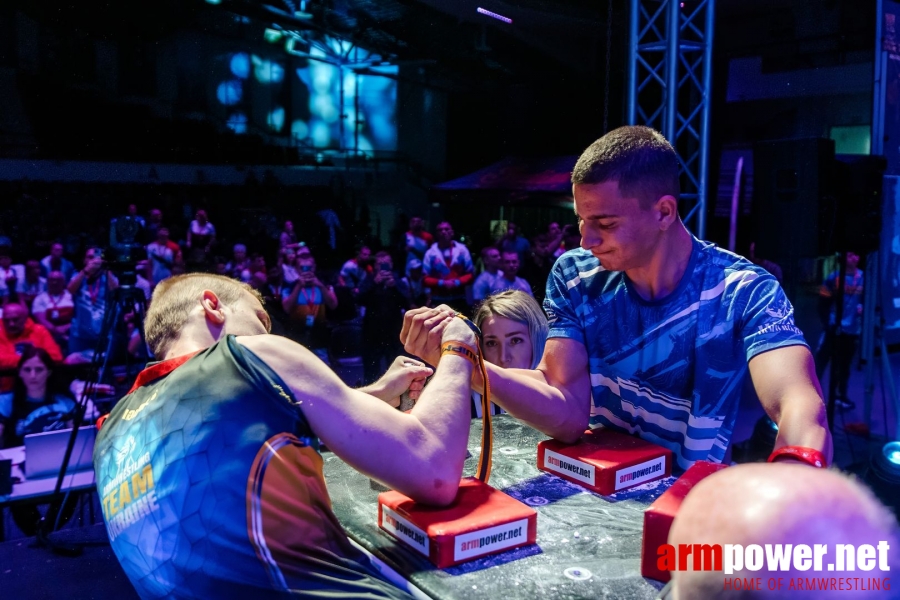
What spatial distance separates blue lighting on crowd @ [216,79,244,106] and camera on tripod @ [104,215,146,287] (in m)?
6.80

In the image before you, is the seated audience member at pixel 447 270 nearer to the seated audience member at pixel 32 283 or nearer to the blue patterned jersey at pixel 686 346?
the seated audience member at pixel 32 283

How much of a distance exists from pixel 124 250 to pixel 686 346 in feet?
10.4

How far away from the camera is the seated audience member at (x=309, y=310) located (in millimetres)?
7207

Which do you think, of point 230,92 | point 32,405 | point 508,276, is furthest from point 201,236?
point 508,276

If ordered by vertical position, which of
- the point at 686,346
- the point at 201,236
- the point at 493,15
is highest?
the point at 493,15

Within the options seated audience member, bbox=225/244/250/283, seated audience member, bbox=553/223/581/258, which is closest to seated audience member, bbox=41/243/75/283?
seated audience member, bbox=225/244/250/283

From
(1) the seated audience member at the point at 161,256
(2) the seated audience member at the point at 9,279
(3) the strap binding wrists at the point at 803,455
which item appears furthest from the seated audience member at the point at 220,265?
(3) the strap binding wrists at the point at 803,455

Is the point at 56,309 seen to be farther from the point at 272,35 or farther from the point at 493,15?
the point at 493,15

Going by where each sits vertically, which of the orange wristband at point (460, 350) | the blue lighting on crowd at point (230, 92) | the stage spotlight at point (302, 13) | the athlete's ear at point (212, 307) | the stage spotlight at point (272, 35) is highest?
the stage spotlight at point (302, 13)

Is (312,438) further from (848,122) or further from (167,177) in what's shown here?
(848,122)

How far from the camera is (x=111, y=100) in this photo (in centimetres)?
926

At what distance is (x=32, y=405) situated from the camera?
512 centimetres

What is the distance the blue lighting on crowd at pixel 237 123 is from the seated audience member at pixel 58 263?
3.38 m

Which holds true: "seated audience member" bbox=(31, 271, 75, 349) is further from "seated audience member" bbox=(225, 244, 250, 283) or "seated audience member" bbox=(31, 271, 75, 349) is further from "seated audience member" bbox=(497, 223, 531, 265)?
"seated audience member" bbox=(497, 223, 531, 265)
